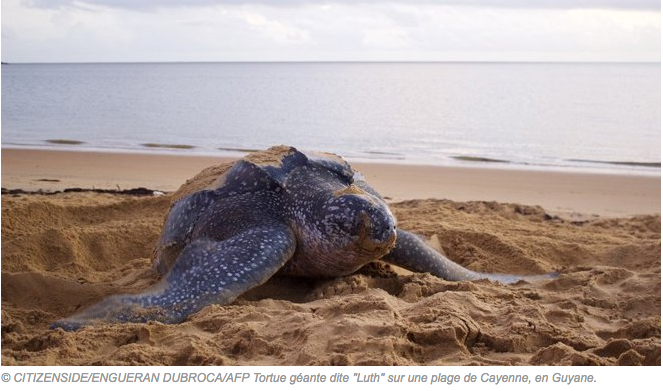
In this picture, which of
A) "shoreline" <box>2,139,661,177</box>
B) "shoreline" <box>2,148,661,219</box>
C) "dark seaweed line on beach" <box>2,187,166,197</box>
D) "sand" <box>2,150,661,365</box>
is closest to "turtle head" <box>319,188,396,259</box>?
"sand" <box>2,150,661,365</box>

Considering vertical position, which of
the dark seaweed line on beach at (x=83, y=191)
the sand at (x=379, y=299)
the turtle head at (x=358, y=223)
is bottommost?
the dark seaweed line on beach at (x=83, y=191)

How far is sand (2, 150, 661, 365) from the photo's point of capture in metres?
2.60

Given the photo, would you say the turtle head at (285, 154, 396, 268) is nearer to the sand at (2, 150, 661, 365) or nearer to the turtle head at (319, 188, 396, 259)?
the turtle head at (319, 188, 396, 259)

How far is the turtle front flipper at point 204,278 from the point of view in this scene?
119 inches

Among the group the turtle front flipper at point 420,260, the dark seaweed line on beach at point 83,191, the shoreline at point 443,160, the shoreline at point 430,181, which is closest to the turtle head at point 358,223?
the turtle front flipper at point 420,260

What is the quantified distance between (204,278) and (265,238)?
394mm

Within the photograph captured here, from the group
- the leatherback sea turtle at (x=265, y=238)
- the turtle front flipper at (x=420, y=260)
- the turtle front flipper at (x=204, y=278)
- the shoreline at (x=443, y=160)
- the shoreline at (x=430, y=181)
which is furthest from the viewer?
the shoreline at (x=443, y=160)

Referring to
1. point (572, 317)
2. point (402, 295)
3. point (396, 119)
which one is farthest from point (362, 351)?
point (396, 119)

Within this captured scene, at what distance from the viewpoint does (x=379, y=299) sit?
3082mm

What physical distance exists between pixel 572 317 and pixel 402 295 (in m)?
0.81

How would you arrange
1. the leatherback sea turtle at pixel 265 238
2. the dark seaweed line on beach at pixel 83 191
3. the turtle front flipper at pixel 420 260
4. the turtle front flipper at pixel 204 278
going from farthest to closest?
the dark seaweed line on beach at pixel 83 191
the turtle front flipper at pixel 420 260
the leatherback sea turtle at pixel 265 238
the turtle front flipper at pixel 204 278

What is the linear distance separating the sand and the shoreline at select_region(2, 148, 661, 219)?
106 cm

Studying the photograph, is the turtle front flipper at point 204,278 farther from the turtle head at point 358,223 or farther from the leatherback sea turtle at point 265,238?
the turtle head at point 358,223

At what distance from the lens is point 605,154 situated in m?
13.3
